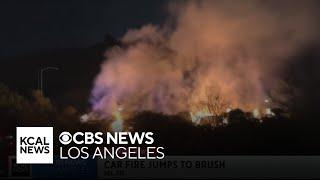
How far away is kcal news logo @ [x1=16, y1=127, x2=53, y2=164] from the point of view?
1124cm

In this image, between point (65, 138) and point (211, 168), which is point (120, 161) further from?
point (65, 138)

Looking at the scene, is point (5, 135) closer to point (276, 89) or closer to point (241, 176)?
point (241, 176)

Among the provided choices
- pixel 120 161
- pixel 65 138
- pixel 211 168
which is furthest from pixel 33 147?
pixel 211 168

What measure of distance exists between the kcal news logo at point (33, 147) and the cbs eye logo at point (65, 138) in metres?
1.32

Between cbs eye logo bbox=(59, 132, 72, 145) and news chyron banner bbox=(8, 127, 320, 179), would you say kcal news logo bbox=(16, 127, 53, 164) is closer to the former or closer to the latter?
news chyron banner bbox=(8, 127, 320, 179)

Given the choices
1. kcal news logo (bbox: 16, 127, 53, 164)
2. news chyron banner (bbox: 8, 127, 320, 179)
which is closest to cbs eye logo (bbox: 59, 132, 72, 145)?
news chyron banner (bbox: 8, 127, 320, 179)

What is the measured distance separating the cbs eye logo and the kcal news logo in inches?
52.1

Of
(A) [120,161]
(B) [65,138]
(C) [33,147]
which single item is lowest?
(A) [120,161]

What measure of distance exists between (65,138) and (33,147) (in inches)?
→ 91.6

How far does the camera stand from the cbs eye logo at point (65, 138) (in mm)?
13288

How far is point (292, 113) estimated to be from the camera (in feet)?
48.9

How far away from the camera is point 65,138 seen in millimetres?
13750

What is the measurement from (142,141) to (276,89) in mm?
3559

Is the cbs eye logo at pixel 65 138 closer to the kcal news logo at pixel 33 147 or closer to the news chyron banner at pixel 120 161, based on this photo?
the news chyron banner at pixel 120 161
